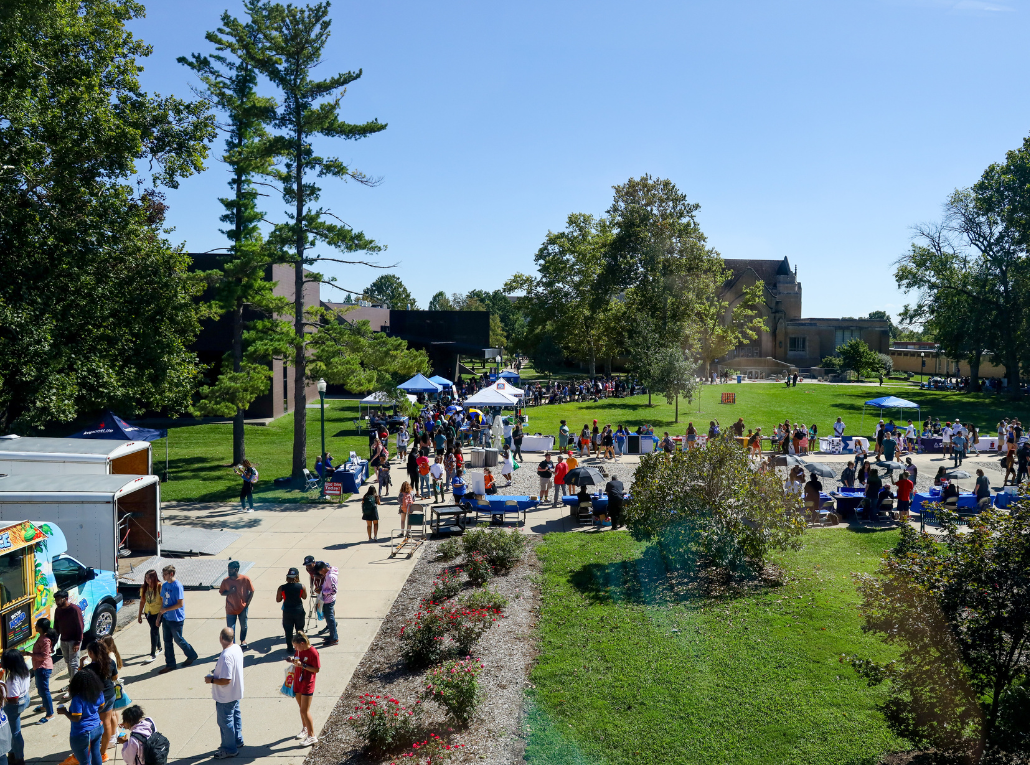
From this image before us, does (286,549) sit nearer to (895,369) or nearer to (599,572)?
(599,572)

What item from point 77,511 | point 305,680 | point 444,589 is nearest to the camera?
point 305,680

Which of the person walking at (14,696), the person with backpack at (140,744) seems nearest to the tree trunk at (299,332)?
the person walking at (14,696)

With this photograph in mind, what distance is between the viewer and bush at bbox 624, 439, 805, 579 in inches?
486

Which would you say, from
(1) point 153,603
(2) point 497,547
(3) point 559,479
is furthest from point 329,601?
(3) point 559,479

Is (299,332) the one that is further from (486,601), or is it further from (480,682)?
(480,682)

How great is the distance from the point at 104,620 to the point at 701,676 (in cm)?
887

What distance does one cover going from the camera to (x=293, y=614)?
10.4 m

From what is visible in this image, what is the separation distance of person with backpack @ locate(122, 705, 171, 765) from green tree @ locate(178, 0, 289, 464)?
16.0m

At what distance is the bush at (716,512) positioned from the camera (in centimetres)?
1235

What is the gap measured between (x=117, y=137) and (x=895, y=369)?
328 feet

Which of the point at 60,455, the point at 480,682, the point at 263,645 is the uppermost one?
the point at 60,455

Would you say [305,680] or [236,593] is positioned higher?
[236,593]

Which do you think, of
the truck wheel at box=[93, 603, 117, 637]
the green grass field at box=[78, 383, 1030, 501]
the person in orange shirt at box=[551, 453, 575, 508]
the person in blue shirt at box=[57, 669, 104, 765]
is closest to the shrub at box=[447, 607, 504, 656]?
the person in blue shirt at box=[57, 669, 104, 765]

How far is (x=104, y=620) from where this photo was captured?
10.9 metres
